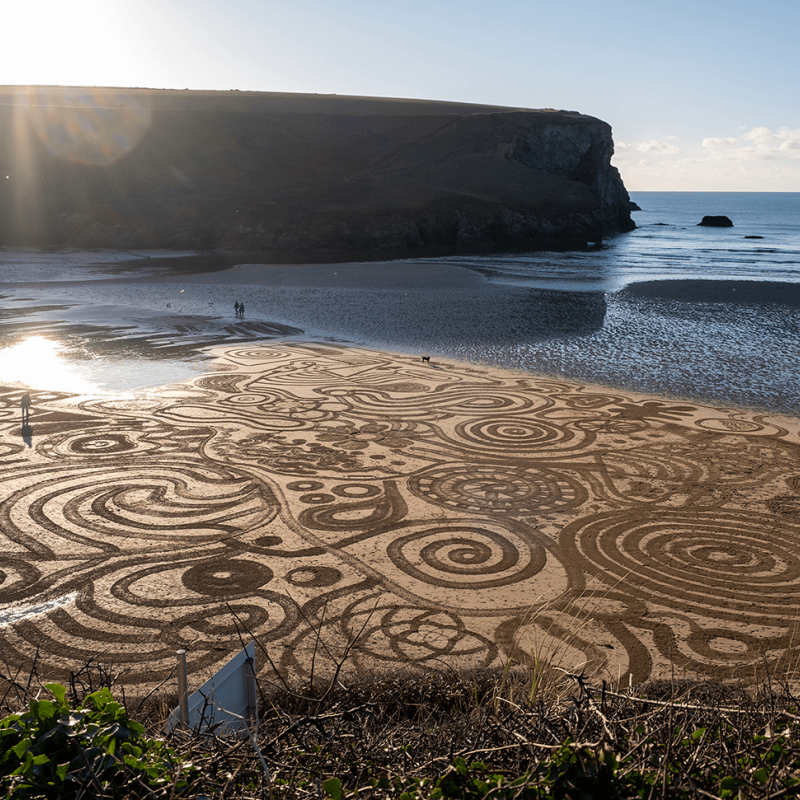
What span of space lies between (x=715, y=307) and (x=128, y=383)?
20.3 metres

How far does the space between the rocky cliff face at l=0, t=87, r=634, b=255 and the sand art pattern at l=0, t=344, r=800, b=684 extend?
35.9 m

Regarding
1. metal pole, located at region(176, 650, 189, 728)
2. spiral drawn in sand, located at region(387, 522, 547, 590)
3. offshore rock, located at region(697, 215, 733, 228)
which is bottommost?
spiral drawn in sand, located at region(387, 522, 547, 590)

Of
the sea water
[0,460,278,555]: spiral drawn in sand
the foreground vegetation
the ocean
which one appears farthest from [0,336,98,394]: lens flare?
the sea water

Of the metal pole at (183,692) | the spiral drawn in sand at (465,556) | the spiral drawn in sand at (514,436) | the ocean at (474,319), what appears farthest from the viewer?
the ocean at (474,319)

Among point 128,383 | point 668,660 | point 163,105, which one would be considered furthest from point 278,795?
point 163,105

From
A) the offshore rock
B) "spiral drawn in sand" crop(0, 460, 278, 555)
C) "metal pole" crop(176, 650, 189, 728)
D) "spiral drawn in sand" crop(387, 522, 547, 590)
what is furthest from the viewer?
the offshore rock

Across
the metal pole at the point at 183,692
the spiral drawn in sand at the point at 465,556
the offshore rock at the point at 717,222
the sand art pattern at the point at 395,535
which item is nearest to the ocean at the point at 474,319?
the sand art pattern at the point at 395,535

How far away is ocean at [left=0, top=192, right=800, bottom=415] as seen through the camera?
1427 centimetres

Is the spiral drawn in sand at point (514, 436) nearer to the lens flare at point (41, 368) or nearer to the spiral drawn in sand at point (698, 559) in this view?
the spiral drawn in sand at point (698, 559)

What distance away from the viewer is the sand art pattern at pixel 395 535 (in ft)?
16.8

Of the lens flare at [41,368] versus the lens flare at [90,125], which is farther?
the lens flare at [90,125]

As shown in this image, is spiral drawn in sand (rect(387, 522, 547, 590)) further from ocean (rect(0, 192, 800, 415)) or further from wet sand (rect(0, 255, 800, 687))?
ocean (rect(0, 192, 800, 415))

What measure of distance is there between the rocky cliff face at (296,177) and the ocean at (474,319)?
10068 mm

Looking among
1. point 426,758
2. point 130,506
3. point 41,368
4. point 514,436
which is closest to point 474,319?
point 514,436
